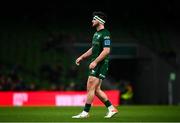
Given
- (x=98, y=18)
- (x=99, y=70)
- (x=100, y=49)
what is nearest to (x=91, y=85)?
(x=99, y=70)

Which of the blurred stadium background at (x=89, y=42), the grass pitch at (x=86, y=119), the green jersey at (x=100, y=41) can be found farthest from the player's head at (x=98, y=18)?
the blurred stadium background at (x=89, y=42)

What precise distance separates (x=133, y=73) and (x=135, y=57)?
1.66 m

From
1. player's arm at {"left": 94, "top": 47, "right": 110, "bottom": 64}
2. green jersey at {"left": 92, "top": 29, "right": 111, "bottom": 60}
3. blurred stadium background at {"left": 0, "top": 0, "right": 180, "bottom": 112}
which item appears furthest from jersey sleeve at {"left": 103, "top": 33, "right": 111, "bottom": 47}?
blurred stadium background at {"left": 0, "top": 0, "right": 180, "bottom": 112}

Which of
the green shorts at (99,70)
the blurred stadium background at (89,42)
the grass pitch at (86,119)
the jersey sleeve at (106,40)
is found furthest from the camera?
the blurred stadium background at (89,42)

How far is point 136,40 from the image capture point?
118 ft

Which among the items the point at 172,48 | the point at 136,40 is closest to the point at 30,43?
the point at 136,40

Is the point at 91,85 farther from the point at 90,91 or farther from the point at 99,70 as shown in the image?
the point at 99,70

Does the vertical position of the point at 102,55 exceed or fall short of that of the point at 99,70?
it exceeds it

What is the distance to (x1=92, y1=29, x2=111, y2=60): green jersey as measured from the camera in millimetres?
13898

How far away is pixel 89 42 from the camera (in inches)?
1383

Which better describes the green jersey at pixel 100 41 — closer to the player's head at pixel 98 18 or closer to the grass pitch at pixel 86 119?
the player's head at pixel 98 18

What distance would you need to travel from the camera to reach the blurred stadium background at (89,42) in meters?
32.7

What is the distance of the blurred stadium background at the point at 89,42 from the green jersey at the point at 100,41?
674 inches

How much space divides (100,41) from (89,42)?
21151 millimetres
